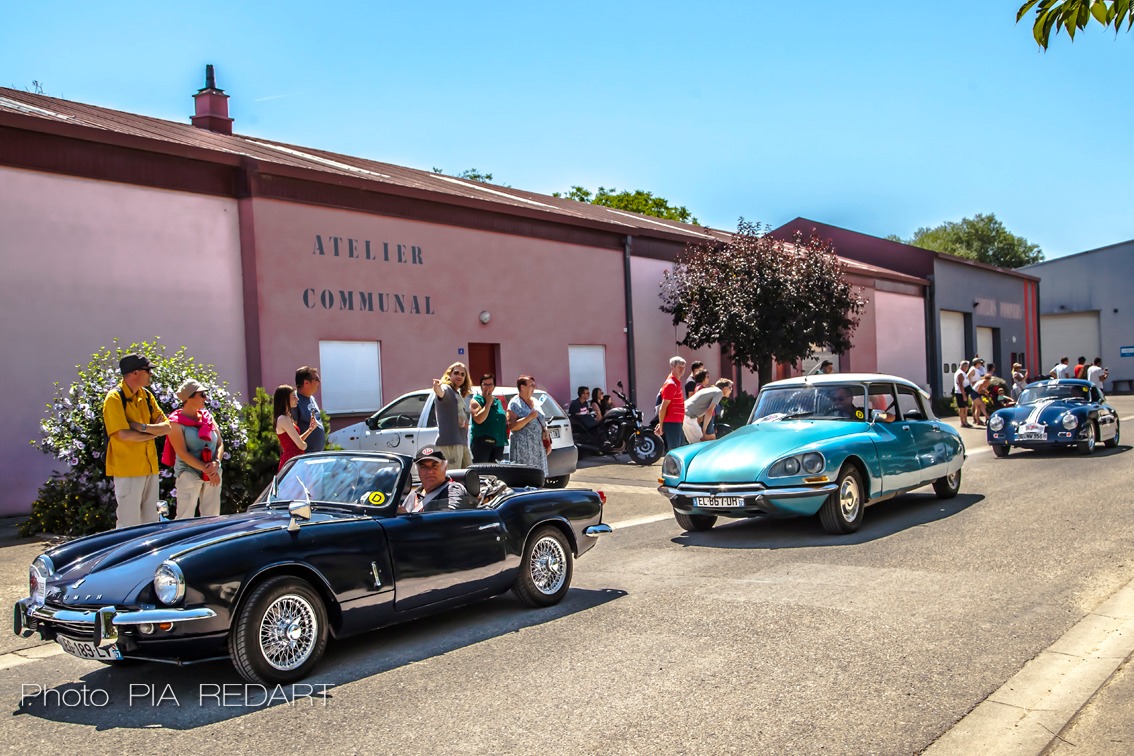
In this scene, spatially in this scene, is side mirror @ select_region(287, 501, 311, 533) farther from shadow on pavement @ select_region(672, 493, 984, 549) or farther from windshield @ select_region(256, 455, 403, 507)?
shadow on pavement @ select_region(672, 493, 984, 549)

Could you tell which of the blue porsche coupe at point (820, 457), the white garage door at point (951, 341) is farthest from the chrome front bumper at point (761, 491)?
the white garage door at point (951, 341)

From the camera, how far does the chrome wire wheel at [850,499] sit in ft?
29.5

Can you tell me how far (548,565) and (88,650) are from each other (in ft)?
9.92

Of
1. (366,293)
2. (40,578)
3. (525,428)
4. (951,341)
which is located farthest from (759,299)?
(951,341)

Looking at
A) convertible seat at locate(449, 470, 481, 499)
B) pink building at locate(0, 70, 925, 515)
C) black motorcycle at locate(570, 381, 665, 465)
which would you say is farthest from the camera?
black motorcycle at locate(570, 381, 665, 465)

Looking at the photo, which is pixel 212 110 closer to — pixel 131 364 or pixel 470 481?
pixel 131 364

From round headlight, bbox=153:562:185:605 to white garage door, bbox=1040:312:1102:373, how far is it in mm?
54420

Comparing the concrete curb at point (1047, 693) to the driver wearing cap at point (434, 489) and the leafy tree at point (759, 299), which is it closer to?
the driver wearing cap at point (434, 489)

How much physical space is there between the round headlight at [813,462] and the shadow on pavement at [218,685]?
10.9ft

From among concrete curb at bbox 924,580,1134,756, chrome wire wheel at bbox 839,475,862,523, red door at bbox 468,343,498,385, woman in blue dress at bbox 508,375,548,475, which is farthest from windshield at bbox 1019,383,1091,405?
concrete curb at bbox 924,580,1134,756

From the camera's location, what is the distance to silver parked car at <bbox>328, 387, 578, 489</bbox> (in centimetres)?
1320

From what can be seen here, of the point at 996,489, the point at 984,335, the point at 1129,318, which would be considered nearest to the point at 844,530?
the point at 996,489

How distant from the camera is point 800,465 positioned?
8789 mm

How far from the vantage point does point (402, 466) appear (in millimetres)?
6031
